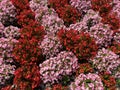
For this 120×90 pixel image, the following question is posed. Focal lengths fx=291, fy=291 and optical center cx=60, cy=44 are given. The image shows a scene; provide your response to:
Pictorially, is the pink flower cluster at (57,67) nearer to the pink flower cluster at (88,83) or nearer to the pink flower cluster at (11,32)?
the pink flower cluster at (88,83)

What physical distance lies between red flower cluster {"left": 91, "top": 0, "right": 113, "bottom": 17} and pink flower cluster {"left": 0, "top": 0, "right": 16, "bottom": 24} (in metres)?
4.98

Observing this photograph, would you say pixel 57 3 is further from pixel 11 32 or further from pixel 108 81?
pixel 108 81

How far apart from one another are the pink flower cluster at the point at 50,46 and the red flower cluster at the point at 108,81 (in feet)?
8.87

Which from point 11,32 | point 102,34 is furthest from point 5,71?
point 102,34

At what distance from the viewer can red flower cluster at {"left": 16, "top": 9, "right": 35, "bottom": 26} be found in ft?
56.0

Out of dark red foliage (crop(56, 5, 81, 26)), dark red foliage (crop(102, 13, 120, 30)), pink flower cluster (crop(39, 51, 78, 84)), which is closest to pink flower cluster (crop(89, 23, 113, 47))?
dark red foliage (crop(102, 13, 120, 30))

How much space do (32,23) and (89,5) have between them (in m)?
4.16

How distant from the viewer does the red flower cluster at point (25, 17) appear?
672 inches

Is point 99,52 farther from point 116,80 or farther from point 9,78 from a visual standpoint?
point 9,78

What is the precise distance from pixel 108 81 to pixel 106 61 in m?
0.98

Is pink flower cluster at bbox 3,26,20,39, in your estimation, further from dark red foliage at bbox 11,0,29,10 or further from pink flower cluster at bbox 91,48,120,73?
pink flower cluster at bbox 91,48,120,73

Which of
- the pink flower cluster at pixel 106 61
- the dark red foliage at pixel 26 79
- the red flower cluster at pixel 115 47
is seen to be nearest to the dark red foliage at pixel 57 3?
the red flower cluster at pixel 115 47

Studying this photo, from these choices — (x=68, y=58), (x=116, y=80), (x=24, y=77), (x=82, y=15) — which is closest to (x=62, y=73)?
(x=68, y=58)

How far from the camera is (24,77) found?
43.8 feet
